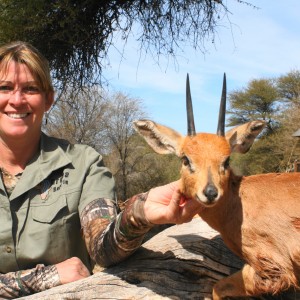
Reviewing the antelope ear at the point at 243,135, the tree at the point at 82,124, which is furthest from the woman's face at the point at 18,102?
the tree at the point at 82,124

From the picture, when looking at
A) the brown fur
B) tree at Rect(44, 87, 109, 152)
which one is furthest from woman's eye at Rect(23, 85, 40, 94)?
tree at Rect(44, 87, 109, 152)

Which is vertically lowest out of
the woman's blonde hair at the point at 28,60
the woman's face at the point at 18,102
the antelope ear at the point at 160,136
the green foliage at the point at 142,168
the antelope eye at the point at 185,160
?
the green foliage at the point at 142,168

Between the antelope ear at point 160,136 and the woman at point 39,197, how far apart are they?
0.51m

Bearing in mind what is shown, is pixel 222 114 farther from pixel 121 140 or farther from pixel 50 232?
pixel 121 140

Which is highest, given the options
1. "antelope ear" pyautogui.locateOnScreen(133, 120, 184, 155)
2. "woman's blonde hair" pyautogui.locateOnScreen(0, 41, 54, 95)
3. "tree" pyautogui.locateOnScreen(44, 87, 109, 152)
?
"woman's blonde hair" pyautogui.locateOnScreen(0, 41, 54, 95)

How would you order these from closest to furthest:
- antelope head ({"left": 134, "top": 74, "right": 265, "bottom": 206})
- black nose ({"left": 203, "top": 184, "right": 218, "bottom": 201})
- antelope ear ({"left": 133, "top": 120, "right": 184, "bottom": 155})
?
1. black nose ({"left": 203, "top": 184, "right": 218, "bottom": 201})
2. antelope head ({"left": 134, "top": 74, "right": 265, "bottom": 206})
3. antelope ear ({"left": 133, "top": 120, "right": 184, "bottom": 155})

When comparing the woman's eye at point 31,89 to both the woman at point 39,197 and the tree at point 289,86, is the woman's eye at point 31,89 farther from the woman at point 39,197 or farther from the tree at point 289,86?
the tree at point 289,86

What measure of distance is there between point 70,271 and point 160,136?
49.0 inches

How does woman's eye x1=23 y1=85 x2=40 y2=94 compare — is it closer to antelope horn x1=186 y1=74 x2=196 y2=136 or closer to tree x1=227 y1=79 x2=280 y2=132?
antelope horn x1=186 y1=74 x2=196 y2=136

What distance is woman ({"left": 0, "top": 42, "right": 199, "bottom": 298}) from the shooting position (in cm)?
303

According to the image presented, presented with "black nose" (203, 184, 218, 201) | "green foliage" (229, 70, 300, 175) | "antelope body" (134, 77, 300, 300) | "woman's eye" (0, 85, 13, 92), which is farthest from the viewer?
"green foliage" (229, 70, 300, 175)

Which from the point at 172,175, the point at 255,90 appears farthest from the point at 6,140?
the point at 255,90

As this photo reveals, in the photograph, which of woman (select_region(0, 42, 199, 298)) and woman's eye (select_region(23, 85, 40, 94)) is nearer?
woman (select_region(0, 42, 199, 298))

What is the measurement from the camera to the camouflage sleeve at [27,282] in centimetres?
302
